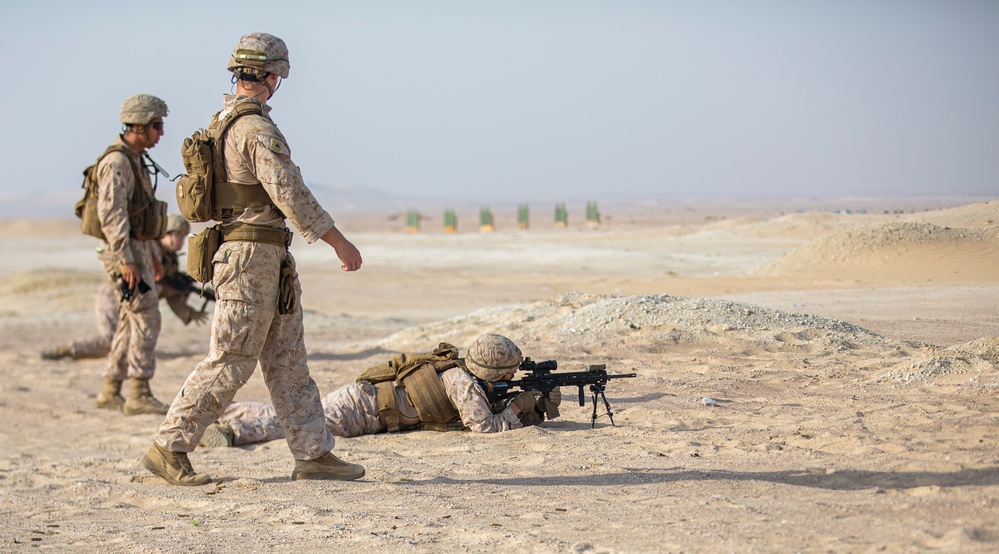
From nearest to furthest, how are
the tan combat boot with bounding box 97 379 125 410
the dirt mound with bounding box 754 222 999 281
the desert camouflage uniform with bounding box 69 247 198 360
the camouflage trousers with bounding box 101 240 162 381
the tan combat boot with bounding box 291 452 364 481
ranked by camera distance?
→ 1. the tan combat boot with bounding box 291 452 364 481
2. the dirt mound with bounding box 754 222 999 281
3. the camouflage trousers with bounding box 101 240 162 381
4. the tan combat boot with bounding box 97 379 125 410
5. the desert camouflage uniform with bounding box 69 247 198 360

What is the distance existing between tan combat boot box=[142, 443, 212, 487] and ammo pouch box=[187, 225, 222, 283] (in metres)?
0.92

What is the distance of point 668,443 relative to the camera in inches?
213

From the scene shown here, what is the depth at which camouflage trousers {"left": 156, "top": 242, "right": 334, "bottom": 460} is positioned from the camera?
464 centimetres

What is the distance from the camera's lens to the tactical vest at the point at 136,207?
7832mm

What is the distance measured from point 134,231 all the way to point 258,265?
3.60 meters

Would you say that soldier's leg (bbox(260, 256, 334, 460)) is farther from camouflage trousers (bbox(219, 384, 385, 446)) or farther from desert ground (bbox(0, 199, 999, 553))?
camouflage trousers (bbox(219, 384, 385, 446))

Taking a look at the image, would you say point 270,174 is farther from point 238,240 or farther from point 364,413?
point 364,413

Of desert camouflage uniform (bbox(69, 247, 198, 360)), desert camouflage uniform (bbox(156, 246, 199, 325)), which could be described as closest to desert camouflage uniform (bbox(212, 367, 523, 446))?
desert camouflage uniform (bbox(69, 247, 198, 360))

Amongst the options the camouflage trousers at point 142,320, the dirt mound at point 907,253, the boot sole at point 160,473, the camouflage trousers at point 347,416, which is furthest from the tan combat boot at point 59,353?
the dirt mound at point 907,253

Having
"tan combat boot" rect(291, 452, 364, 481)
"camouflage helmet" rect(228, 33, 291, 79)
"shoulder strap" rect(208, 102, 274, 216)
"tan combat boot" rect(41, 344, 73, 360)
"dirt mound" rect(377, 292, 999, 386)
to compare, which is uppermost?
"camouflage helmet" rect(228, 33, 291, 79)

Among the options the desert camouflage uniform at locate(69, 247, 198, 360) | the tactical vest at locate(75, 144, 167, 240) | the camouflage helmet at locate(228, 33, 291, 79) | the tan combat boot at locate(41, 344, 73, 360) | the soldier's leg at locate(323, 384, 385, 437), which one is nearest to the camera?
the camouflage helmet at locate(228, 33, 291, 79)

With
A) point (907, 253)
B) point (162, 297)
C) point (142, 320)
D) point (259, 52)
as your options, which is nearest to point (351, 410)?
point (259, 52)

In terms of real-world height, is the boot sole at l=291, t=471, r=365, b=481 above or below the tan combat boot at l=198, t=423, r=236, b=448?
above

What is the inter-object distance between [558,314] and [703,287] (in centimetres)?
398
